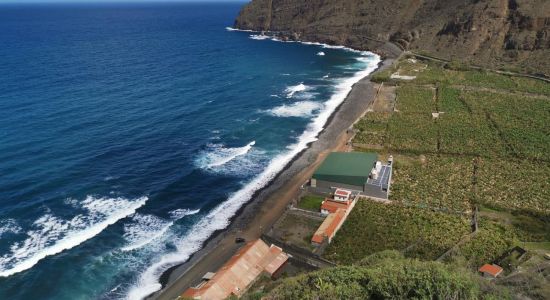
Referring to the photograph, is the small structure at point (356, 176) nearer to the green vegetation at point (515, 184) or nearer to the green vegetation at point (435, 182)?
the green vegetation at point (435, 182)

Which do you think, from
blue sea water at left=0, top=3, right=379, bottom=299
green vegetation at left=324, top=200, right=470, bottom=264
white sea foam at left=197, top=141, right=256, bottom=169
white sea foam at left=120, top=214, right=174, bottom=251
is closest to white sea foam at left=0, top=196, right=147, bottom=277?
blue sea water at left=0, top=3, right=379, bottom=299

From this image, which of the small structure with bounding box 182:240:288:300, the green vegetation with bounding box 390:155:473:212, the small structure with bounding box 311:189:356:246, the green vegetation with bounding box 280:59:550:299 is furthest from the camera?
the green vegetation with bounding box 390:155:473:212

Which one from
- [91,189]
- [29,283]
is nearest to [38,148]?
[91,189]

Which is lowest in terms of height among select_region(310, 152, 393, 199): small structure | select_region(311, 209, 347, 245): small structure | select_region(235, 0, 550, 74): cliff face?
select_region(311, 209, 347, 245): small structure

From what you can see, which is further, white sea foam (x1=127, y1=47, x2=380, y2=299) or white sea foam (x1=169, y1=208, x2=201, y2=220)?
white sea foam (x1=169, y1=208, x2=201, y2=220)

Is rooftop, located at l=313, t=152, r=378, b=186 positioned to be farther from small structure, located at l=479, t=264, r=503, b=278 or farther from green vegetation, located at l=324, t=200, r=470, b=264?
small structure, located at l=479, t=264, r=503, b=278

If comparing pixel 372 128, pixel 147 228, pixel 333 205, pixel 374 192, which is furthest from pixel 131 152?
pixel 372 128

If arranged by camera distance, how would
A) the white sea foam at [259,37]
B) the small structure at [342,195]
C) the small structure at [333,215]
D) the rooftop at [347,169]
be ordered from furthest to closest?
the white sea foam at [259,37]
the rooftop at [347,169]
the small structure at [342,195]
the small structure at [333,215]

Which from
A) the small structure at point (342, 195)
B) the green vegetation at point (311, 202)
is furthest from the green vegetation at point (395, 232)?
the green vegetation at point (311, 202)
